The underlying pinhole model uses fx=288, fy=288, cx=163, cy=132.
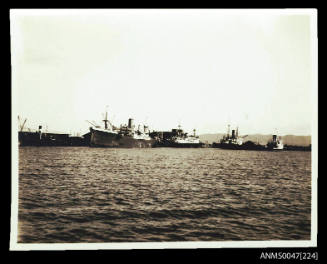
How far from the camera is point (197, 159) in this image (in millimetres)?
6102

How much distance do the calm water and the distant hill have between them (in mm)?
224

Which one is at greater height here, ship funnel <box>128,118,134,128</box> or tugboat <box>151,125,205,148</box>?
ship funnel <box>128,118,134,128</box>

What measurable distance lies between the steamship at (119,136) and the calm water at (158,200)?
585 mm

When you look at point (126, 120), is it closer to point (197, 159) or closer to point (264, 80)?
point (197, 159)

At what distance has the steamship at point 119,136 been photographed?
576 centimetres

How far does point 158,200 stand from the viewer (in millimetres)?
5199

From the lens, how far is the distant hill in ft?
17.0

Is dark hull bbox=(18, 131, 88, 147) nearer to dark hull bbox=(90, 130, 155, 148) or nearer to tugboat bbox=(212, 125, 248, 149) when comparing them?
dark hull bbox=(90, 130, 155, 148)

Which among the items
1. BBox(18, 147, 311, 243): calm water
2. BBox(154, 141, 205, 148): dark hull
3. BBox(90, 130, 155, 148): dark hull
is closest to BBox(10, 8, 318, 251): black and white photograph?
BBox(18, 147, 311, 243): calm water

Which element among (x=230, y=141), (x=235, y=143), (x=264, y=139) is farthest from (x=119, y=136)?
(x=264, y=139)

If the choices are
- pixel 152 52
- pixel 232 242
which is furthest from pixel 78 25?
pixel 232 242

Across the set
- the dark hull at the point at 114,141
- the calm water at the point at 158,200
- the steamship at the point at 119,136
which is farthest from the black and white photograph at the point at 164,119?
the dark hull at the point at 114,141

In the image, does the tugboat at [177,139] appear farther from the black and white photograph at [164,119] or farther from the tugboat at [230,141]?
the tugboat at [230,141]

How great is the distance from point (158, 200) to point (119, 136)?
7.82 feet
